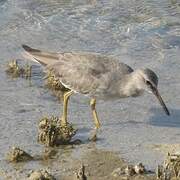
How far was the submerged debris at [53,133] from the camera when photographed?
22.4ft

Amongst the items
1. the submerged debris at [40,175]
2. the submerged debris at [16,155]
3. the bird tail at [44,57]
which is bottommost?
the submerged debris at [16,155]

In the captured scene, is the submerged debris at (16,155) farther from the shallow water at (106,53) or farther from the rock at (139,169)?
the rock at (139,169)

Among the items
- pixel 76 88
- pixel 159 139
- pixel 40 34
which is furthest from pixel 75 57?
pixel 40 34

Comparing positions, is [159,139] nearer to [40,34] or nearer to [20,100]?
A: [20,100]

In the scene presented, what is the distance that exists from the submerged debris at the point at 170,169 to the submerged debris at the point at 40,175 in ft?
3.15

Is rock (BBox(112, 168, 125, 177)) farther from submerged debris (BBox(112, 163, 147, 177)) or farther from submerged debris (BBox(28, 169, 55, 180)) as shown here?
submerged debris (BBox(28, 169, 55, 180))

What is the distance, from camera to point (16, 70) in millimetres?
8727

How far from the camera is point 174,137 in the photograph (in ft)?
23.9

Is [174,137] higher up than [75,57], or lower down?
lower down

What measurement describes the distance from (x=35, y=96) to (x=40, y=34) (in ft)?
7.96

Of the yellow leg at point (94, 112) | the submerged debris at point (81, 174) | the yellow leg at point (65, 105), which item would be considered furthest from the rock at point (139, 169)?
the yellow leg at point (94, 112)

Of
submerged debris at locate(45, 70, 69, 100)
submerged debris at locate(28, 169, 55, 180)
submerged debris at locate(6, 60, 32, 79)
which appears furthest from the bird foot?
submerged debris at locate(6, 60, 32, 79)

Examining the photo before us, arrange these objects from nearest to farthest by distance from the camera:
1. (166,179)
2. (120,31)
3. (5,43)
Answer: (166,179) < (5,43) < (120,31)

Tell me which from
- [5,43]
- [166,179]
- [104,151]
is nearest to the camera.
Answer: [166,179]
